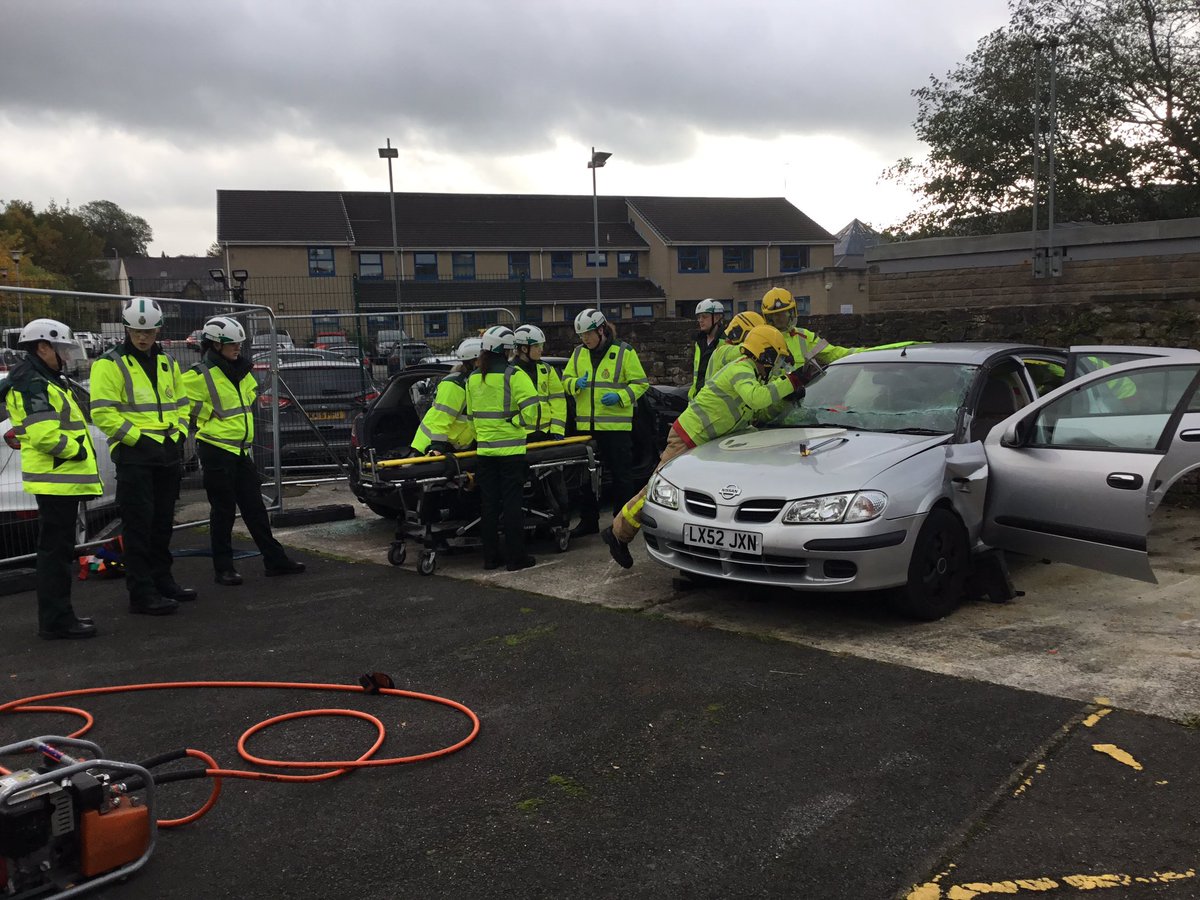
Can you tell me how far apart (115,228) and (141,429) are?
115 m

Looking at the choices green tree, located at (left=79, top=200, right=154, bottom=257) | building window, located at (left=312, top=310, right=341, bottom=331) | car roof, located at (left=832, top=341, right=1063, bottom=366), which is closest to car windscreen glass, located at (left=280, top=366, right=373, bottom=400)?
building window, located at (left=312, top=310, right=341, bottom=331)

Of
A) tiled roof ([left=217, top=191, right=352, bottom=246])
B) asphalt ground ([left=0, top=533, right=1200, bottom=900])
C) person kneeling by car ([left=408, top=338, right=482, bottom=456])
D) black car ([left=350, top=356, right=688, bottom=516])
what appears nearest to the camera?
asphalt ground ([left=0, top=533, right=1200, bottom=900])

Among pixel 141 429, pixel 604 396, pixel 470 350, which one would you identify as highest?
pixel 470 350

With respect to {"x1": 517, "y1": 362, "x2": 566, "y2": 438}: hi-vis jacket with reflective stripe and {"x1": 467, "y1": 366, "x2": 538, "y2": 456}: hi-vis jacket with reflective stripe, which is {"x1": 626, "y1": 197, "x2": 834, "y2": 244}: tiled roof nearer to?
{"x1": 517, "y1": 362, "x2": 566, "y2": 438}: hi-vis jacket with reflective stripe

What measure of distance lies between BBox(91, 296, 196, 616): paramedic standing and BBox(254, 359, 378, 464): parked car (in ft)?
A: 12.4

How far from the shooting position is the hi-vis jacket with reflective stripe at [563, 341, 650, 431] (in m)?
8.21

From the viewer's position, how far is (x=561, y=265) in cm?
4828

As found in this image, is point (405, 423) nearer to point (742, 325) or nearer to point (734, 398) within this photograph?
point (742, 325)

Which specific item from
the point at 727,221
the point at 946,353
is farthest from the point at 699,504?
the point at 727,221

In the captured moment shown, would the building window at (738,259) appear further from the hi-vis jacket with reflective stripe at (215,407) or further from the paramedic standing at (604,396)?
the hi-vis jacket with reflective stripe at (215,407)

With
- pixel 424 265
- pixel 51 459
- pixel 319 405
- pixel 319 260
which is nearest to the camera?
pixel 51 459

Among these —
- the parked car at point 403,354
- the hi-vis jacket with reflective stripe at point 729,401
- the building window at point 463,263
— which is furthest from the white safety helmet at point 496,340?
the building window at point 463,263

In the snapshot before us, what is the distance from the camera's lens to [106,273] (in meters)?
82.1

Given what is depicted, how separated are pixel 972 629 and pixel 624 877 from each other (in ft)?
10.2
